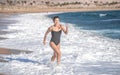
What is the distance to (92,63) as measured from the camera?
1419 cm

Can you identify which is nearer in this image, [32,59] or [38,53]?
[32,59]

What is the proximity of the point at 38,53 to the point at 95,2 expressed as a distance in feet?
497

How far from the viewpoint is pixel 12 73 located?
41.0 ft

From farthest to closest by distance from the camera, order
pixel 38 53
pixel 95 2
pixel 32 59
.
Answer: pixel 95 2
pixel 38 53
pixel 32 59

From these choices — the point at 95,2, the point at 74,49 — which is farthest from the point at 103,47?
the point at 95,2

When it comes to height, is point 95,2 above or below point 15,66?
below

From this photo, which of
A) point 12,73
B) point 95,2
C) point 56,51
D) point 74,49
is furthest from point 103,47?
point 95,2

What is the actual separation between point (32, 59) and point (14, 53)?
188 centimetres

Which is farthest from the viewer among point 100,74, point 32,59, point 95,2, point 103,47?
point 95,2

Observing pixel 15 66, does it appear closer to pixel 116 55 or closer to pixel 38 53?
pixel 38 53

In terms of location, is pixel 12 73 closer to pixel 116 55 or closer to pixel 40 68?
pixel 40 68

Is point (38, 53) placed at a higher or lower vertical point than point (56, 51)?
lower

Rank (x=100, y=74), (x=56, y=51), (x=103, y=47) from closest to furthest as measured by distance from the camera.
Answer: (x=100, y=74)
(x=56, y=51)
(x=103, y=47)

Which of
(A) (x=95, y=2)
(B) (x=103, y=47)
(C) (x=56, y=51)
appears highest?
(C) (x=56, y=51)
